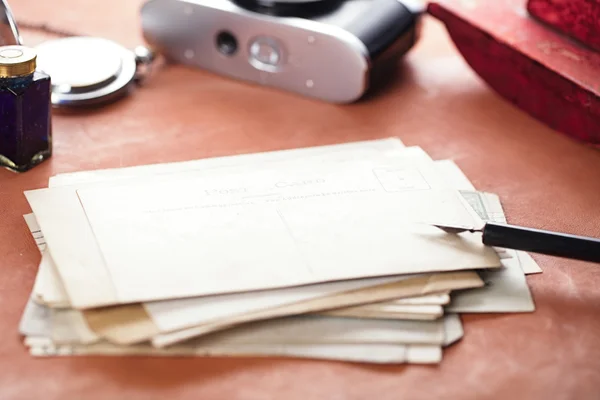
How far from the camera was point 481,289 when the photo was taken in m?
0.63

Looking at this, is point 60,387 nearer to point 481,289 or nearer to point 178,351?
point 178,351

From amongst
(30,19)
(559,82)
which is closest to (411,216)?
(559,82)

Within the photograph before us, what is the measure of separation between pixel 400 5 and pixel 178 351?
54 cm

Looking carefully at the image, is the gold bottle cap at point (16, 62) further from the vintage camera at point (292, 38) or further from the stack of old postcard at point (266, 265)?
the vintage camera at point (292, 38)

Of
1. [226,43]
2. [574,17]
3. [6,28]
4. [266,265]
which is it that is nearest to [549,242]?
[266,265]

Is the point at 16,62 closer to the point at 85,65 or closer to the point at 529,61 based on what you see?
the point at 85,65

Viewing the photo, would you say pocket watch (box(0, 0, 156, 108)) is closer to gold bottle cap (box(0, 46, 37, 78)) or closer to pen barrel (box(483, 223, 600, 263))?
gold bottle cap (box(0, 46, 37, 78))

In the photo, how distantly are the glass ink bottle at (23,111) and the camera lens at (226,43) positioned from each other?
0.24 metres

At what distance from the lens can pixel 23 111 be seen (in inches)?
28.3

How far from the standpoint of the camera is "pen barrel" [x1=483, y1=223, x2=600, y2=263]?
2.01 ft

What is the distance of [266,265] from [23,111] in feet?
0.95

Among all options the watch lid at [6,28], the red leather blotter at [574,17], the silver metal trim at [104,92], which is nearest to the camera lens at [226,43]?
the silver metal trim at [104,92]

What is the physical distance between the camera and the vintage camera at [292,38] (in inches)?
33.7

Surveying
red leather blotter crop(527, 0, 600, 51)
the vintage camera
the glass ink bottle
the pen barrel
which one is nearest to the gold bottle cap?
the glass ink bottle
